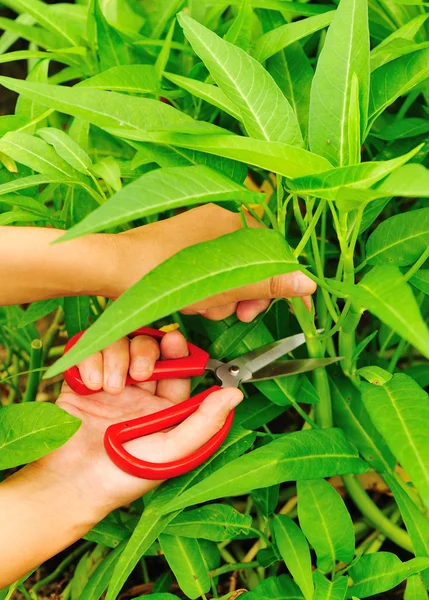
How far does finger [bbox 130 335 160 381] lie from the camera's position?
707 millimetres

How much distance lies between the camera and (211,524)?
0.70 metres

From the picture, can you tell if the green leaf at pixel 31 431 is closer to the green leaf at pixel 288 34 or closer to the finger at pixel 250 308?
the finger at pixel 250 308

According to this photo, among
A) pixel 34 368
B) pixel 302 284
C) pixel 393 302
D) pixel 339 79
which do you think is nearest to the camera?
pixel 393 302

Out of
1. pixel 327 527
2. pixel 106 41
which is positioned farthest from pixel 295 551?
pixel 106 41

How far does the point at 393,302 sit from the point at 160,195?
17cm

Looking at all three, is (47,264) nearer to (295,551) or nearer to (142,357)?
(142,357)

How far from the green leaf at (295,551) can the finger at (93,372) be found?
24 cm

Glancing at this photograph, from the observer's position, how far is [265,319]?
848mm

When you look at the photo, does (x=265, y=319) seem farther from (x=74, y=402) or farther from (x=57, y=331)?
(x=57, y=331)

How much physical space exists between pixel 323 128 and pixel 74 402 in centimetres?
43

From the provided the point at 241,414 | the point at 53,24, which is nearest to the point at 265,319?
the point at 241,414

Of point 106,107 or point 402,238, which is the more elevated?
point 106,107

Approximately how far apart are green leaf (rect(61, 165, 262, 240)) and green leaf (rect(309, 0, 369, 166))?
85 mm

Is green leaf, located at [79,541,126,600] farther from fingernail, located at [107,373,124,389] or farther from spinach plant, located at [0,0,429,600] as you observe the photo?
fingernail, located at [107,373,124,389]
